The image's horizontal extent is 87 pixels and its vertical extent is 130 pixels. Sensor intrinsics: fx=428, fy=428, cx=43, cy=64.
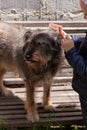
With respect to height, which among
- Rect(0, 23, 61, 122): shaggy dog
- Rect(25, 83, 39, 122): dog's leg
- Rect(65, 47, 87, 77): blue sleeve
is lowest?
Rect(25, 83, 39, 122): dog's leg

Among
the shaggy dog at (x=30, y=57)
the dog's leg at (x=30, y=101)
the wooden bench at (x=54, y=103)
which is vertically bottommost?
the wooden bench at (x=54, y=103)

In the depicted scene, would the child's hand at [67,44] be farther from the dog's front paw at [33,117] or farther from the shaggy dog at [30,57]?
the dog's front paw at [33,117]

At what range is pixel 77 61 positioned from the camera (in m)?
3.74

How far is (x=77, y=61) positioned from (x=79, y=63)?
3 centimetres

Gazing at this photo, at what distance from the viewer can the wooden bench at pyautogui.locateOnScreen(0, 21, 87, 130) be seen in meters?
4.62

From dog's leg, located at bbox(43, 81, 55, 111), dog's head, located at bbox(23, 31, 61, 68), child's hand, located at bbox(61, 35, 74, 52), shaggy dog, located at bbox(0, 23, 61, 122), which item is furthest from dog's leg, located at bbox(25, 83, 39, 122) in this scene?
child's hand, located at bbox(61, 35, 74, 52)

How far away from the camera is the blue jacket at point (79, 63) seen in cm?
372

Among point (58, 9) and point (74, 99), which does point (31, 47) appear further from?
point (58, 9)

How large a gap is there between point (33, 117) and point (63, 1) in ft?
8.83

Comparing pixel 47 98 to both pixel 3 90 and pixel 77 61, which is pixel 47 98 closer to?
pixel 3 90

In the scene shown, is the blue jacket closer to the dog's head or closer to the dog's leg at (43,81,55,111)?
the dog's head

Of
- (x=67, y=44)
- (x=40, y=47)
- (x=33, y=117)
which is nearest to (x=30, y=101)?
(x=33, y=117)

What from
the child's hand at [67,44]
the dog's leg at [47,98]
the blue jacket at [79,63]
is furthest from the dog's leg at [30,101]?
the child's hand at [67,44]

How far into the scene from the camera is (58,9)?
677cm
